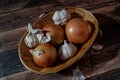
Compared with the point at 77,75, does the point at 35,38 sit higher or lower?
higher

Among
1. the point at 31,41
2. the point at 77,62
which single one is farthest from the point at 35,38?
the point at 77,62

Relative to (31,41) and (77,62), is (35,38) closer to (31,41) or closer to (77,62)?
(31,41)

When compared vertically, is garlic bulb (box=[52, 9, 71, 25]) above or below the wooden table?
above

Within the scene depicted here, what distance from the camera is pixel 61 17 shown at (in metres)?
0.66

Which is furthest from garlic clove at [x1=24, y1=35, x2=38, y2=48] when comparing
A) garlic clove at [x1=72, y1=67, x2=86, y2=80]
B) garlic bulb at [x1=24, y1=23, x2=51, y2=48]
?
garlic clove at [x1=72, y1=67, x2=86, y2=80]

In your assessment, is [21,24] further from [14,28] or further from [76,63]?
[76,63]

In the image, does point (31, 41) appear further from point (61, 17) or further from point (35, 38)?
point (61, 17)

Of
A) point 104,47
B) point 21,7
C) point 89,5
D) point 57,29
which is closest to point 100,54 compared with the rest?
point 104,47

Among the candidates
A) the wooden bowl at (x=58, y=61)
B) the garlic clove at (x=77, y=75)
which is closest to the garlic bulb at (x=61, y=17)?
the wooden bowl at (x=58, y=61)

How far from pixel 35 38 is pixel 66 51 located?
95mm

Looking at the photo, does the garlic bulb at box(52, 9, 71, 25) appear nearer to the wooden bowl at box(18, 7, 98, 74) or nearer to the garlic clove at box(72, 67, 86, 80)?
the wooden bowl at box(18, 7, 98, 74)

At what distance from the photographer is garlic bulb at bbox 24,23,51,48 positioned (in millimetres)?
614

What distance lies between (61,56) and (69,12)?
16 centimetres

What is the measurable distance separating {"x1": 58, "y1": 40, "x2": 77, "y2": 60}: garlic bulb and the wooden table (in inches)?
1.6
